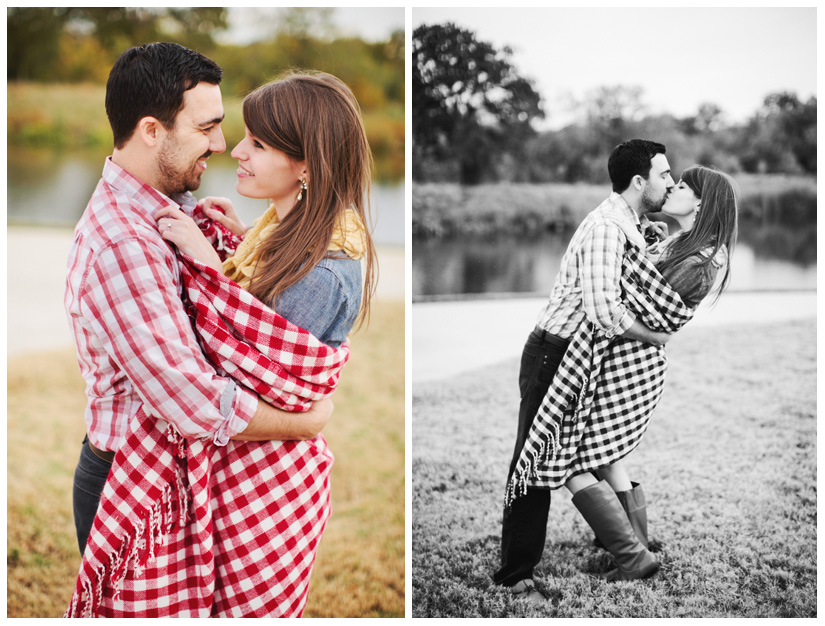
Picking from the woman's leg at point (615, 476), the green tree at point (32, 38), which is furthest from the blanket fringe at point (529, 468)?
the green tree at point (32, 38)

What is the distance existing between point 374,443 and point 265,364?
111 inches

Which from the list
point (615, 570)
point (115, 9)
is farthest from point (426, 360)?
point (115, 9)

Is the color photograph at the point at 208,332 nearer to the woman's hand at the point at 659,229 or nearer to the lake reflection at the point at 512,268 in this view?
the lake reflection at the point at 512,268

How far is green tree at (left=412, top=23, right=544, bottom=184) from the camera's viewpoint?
2734 millimetres

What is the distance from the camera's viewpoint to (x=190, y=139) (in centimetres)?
184

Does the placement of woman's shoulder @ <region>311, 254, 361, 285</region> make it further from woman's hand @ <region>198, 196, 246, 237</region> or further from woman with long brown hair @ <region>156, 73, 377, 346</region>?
woman's hand @ <region>198, 196, 246, 237</region>

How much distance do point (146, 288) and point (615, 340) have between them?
1.48m

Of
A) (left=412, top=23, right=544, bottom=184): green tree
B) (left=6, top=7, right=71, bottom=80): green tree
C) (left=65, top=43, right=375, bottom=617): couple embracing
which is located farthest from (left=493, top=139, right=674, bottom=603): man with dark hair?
(left=6, top=7, right=71, bottom=80): green tree

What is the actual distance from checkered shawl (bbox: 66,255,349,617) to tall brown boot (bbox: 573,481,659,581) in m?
0.93

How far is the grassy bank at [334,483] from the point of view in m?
2.96

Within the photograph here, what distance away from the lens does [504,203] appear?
9.59 feet

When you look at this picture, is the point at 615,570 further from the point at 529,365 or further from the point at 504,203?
the point at 504,203

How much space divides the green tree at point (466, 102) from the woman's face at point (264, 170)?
98cm

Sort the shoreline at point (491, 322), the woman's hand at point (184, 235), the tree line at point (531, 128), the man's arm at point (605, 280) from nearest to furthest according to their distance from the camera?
the woman's hand at point (184, 235) < the man's arm at point (605, 280) < the tree line at point (531, 128) < the shoreline at point (491, 322)
